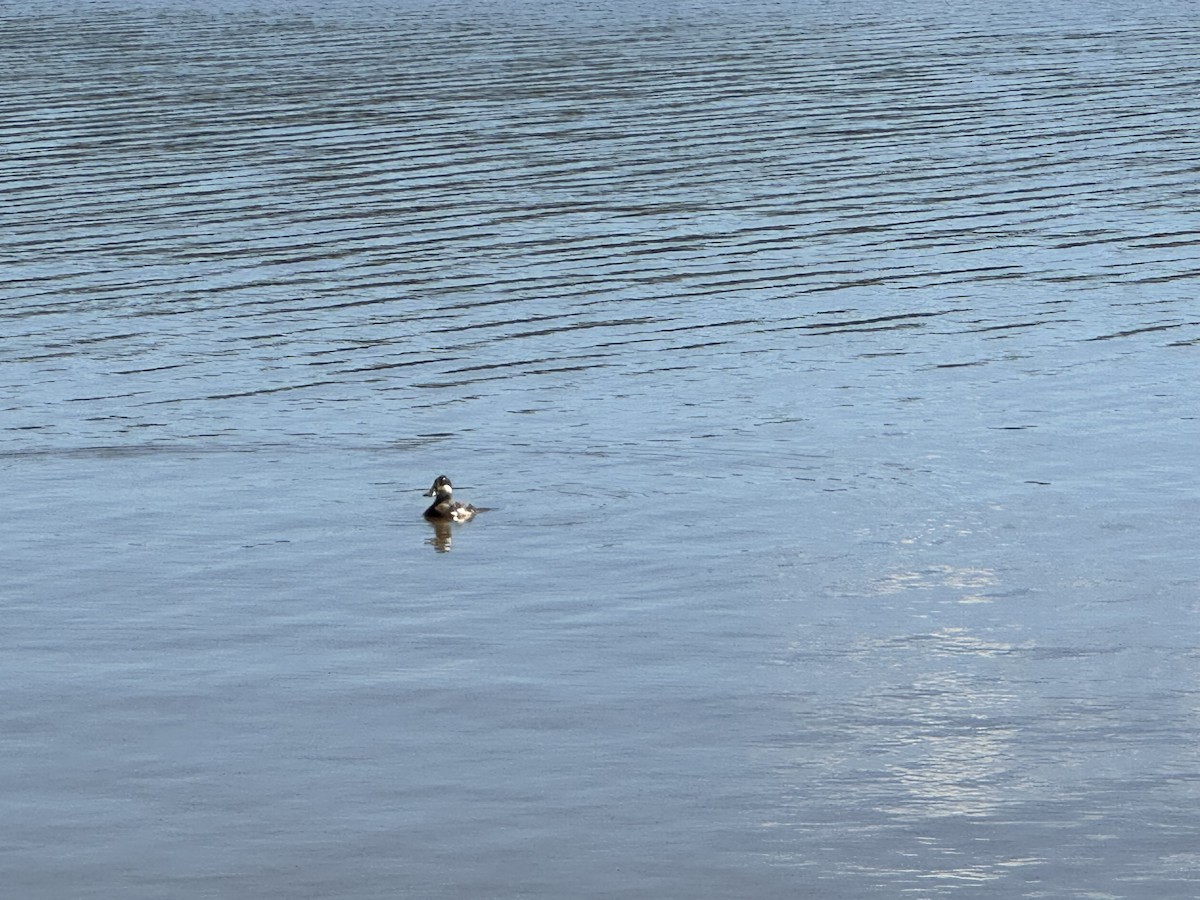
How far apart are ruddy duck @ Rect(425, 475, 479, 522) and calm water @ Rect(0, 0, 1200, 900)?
17 centimetres

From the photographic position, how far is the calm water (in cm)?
1366

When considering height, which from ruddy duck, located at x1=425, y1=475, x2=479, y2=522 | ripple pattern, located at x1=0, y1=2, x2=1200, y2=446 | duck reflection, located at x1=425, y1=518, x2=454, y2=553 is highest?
ripple pattern, located at x1=0, y1=2, x2=1200, y2=446

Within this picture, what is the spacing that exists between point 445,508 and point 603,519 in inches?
57.6

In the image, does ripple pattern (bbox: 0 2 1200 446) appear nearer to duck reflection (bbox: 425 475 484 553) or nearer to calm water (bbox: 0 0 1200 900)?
calm water (bbox: 0 0 1200 900)

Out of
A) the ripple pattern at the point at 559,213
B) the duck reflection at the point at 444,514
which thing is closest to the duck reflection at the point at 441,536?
the duck reflection at the point at 444,514

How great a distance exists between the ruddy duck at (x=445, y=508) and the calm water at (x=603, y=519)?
0.17m

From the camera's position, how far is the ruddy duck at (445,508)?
64.9ft

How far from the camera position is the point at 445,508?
64.8 feet

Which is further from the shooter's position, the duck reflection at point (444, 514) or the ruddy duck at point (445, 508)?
the ruddy duck at point (445, 508)

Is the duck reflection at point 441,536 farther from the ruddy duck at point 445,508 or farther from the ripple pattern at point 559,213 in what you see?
the ripple pattern at point 559,213

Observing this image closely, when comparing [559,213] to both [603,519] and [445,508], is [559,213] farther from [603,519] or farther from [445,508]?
[445,508]

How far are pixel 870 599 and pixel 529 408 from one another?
7590 mm

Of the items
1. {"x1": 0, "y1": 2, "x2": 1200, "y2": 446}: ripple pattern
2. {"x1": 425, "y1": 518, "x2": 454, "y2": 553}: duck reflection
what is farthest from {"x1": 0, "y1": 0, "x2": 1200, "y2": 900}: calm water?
{"x1": 0, "y1": 2, "x2": 1200, "y2": 446}: ripple pattern

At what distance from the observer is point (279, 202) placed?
1567 inches
